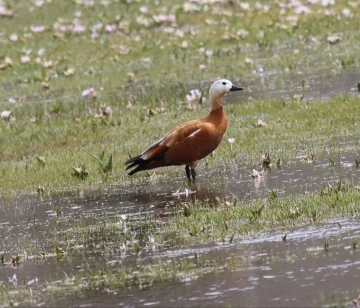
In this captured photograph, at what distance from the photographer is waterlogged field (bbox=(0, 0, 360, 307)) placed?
7.83 metres

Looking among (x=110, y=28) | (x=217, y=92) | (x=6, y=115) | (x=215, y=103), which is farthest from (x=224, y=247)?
(x=110, y=28)

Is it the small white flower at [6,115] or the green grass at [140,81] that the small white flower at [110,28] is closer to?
the green grass at [140,81]

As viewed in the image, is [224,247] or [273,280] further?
[224,247]

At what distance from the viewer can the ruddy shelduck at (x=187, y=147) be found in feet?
37.9

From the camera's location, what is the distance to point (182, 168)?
12.5 m

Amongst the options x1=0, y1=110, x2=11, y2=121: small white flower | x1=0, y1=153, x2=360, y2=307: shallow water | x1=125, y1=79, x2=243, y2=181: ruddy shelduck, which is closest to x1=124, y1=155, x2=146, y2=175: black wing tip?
x1=125, y1=79, x2=243, y2=181: ruddy shelduck

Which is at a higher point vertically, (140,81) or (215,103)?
(140,81)

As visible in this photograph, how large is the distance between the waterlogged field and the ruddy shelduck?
0.24 metres

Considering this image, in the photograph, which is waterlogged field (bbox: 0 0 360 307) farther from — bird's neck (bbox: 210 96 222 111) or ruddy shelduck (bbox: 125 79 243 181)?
bird's neck (bbox: 210 96 222 111)

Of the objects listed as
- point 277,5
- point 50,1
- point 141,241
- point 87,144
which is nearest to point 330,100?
point 87,144

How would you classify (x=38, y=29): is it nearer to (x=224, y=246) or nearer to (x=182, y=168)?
(x=182, y=168)

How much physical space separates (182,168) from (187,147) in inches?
40.4

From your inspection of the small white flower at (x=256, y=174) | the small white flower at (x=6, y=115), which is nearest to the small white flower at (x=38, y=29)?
the small white flower at (x=6, y=115)

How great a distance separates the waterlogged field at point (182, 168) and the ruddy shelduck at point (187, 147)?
0.78 feet
